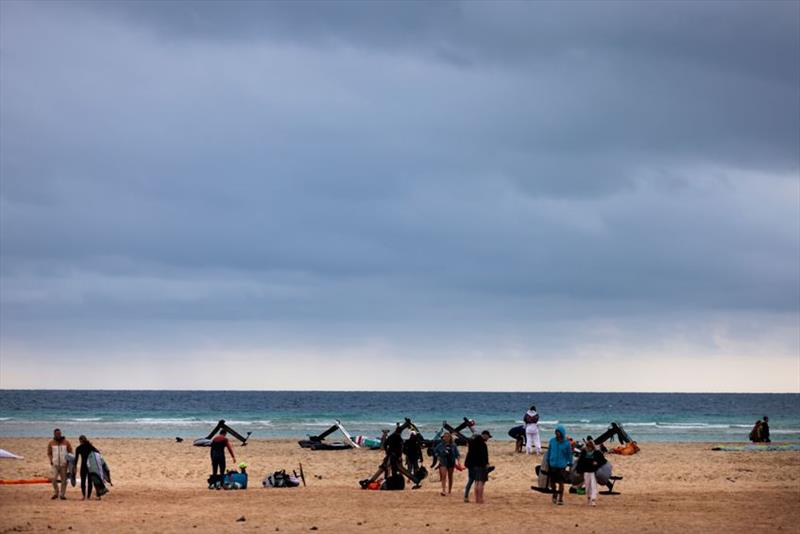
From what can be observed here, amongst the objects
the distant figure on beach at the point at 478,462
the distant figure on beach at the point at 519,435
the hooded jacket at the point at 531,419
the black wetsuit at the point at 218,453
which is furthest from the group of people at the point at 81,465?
the distant figure on beach at the point at 519,435

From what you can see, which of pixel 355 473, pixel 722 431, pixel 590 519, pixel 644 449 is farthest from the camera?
pixel 722 431

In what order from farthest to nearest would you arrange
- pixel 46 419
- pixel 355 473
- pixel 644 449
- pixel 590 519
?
pixel 46 419 → pixel 644 449 → pixel 355 473 → pixel 590 519

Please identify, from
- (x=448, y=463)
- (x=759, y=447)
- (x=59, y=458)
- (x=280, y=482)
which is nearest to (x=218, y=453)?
(x=280, y=482)

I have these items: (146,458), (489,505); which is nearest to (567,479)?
(489,505)

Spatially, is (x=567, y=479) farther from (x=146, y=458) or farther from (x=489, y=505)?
(x=146, y=458)

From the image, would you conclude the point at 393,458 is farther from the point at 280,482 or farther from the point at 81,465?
the point at 81,465

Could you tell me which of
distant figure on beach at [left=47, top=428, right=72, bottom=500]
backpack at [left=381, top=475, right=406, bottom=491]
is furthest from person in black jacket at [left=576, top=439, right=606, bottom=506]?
distant figure on beach at [left=47, top=428, right=72, bottom=500]

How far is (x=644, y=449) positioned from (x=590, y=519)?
2840 centimetres

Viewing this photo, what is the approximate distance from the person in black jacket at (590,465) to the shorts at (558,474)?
45 centimetres

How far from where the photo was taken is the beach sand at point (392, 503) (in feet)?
75.9

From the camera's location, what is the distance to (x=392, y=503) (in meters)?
27.5

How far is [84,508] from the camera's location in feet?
84.5

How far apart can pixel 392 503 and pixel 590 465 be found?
5.31 m

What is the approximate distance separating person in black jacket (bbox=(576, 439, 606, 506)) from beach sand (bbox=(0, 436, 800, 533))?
0.38 m
